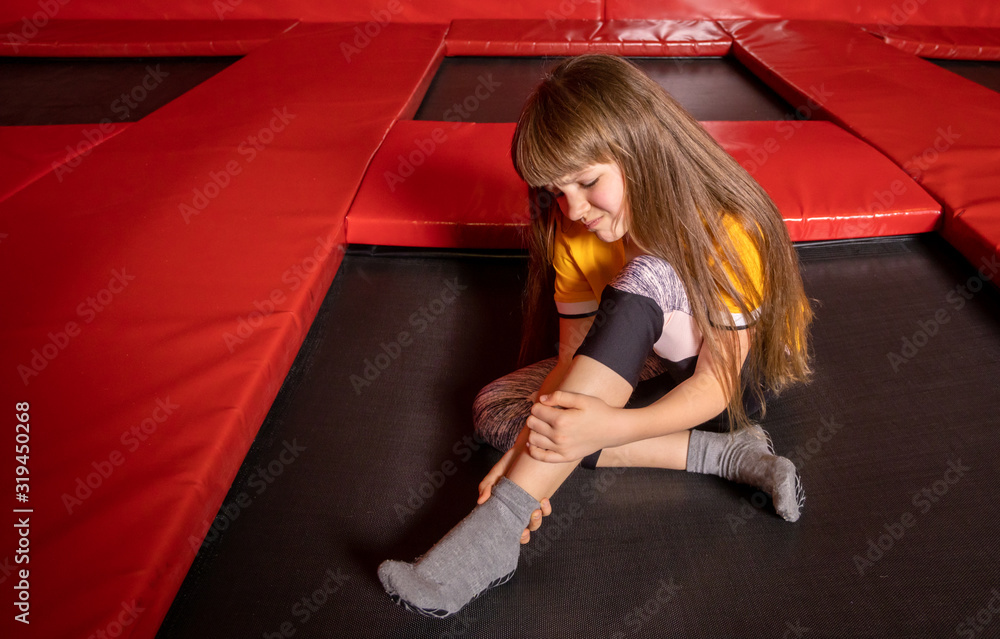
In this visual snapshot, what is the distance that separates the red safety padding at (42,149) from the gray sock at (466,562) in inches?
63.9

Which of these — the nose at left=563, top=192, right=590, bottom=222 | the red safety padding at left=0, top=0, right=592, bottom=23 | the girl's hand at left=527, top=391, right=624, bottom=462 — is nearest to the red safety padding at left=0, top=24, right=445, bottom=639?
the girl's hand at left=527, top=391, right=624, bottom=462

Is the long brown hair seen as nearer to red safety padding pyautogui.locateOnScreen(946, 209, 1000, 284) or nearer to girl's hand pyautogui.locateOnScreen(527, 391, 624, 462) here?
girl's hand pyautogui.locateOnScreen(527, 391, 624, 462)

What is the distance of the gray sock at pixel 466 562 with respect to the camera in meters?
0.90

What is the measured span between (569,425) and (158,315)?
0.93 meters

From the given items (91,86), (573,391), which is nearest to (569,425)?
(573,391)

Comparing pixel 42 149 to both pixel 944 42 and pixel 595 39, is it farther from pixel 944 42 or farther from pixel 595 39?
pixel 944 42

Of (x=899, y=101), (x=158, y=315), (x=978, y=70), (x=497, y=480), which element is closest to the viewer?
(x=497, y=480)

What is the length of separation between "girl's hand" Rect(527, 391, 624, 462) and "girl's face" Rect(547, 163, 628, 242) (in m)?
0.28

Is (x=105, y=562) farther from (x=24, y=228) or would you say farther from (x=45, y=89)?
(x=45, y=89)

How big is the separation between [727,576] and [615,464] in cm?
26

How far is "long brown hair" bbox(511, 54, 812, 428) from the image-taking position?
2.98 ft

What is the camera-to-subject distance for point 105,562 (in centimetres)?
90

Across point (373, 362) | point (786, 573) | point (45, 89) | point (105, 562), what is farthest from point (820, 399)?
point (45, 89)

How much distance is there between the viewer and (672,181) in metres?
0.96
